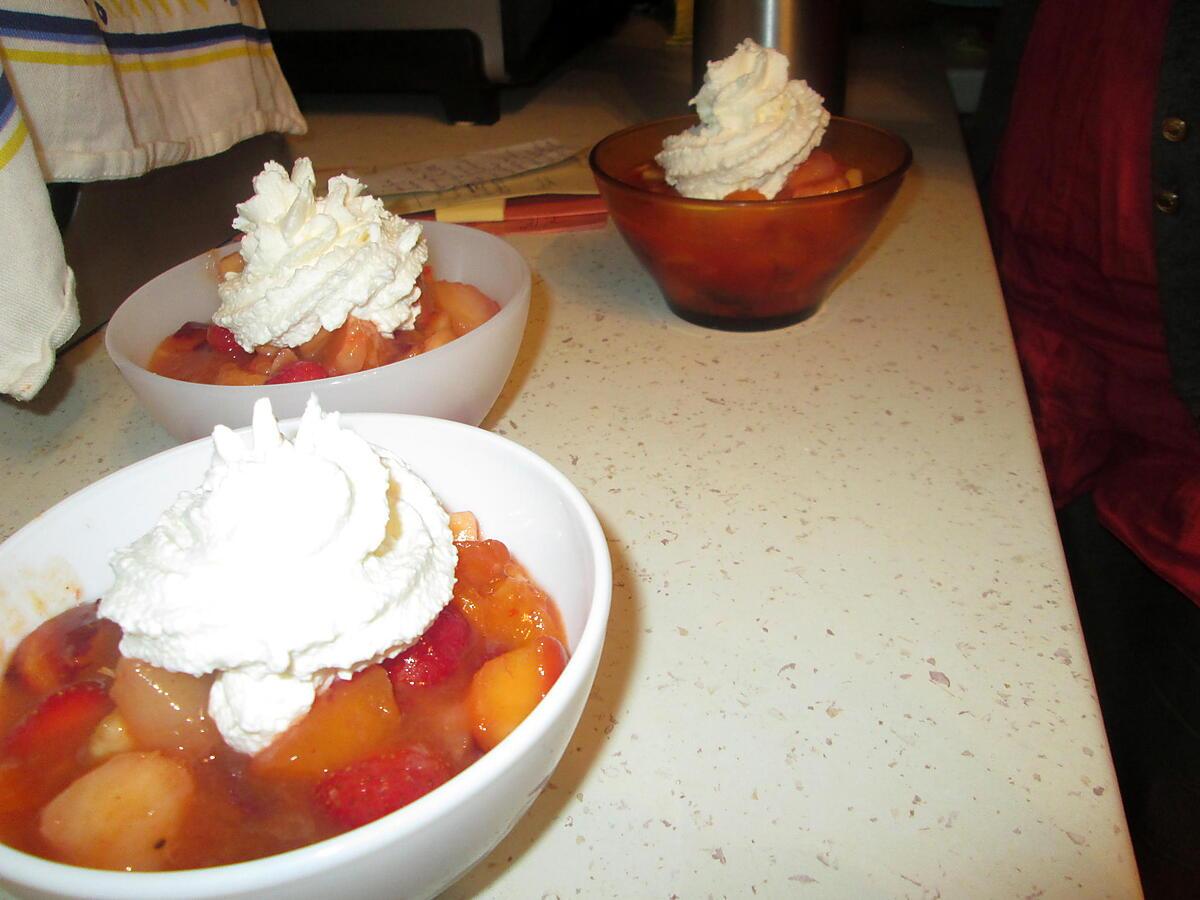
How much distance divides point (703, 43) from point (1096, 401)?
0.74 m

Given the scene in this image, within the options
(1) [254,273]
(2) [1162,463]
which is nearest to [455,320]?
(1) [254,273]

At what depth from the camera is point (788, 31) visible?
4.01 ft

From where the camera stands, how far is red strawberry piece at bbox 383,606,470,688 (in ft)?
1.27

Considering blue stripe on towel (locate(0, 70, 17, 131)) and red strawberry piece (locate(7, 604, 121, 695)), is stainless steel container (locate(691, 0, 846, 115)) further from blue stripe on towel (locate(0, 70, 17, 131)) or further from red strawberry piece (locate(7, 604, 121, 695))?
red strawberry piece (locate(7, 604, 121, 695))

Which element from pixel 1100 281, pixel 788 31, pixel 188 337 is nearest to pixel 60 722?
pixel 188 337

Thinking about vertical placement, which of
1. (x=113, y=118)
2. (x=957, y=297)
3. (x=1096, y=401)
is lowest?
(x=1096, y=401)

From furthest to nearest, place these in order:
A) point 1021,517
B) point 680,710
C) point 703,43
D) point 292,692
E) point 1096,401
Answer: point 703,43 < point 1096,401 < point 1021,517 < point 680,710 < point 292,692

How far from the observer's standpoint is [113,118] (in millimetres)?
739

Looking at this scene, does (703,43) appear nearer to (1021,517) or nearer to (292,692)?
(1021,517)

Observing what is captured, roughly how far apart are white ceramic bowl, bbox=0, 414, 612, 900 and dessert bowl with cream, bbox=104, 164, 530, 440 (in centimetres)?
10

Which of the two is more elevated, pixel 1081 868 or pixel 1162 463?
pixel 1081 868

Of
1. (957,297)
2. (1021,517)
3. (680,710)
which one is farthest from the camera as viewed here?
(957,297)

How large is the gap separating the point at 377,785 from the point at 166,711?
10cm

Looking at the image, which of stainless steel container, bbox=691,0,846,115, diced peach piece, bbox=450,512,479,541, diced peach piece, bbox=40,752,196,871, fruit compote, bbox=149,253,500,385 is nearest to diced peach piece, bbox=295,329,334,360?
fruit compote, bbox=149,253,500,385
